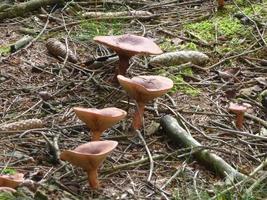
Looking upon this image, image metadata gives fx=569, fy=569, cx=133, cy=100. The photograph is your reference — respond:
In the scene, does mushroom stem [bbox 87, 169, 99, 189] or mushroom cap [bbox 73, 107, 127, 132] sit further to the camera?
mushroom cap [bbox 73, 107, 127, 132]

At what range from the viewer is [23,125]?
337 centimetres

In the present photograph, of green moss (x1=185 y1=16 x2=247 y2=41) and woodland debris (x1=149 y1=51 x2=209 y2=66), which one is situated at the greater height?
woodland debris (x1=149 y1=51 x2=209 y2=66)

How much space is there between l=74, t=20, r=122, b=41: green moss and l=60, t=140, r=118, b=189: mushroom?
2.35 m

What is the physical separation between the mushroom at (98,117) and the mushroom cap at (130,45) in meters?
0.69

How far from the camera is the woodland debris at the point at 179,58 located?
431 centimetres

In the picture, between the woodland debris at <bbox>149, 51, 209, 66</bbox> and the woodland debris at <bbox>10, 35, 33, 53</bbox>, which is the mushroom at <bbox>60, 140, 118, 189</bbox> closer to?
the woodland debris at <bbox>149, 51, 209, 66</bbox>

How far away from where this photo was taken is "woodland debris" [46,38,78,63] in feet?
14.8

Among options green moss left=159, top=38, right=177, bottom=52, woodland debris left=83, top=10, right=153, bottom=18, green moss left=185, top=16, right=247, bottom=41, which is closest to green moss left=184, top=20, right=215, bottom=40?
green moss left=185, top=16, right=247, bottom=41

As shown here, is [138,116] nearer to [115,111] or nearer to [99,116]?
[115,111]

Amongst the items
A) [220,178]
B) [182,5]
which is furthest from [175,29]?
[220,178]

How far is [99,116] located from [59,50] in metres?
1.79

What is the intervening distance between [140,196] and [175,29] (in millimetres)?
2658

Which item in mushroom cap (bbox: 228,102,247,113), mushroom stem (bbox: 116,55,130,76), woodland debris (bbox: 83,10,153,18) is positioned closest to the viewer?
mushroom cap (bbox: 228,102,247,113)

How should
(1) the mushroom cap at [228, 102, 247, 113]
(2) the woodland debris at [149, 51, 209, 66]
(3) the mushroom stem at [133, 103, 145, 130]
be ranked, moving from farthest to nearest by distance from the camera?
(2) the woodland debris at [149, 51, 209, 66], (1) the mushroom cap at [228, 102, 247, 113], (3) the mushroom stem at [133, 103, 145, 130]
